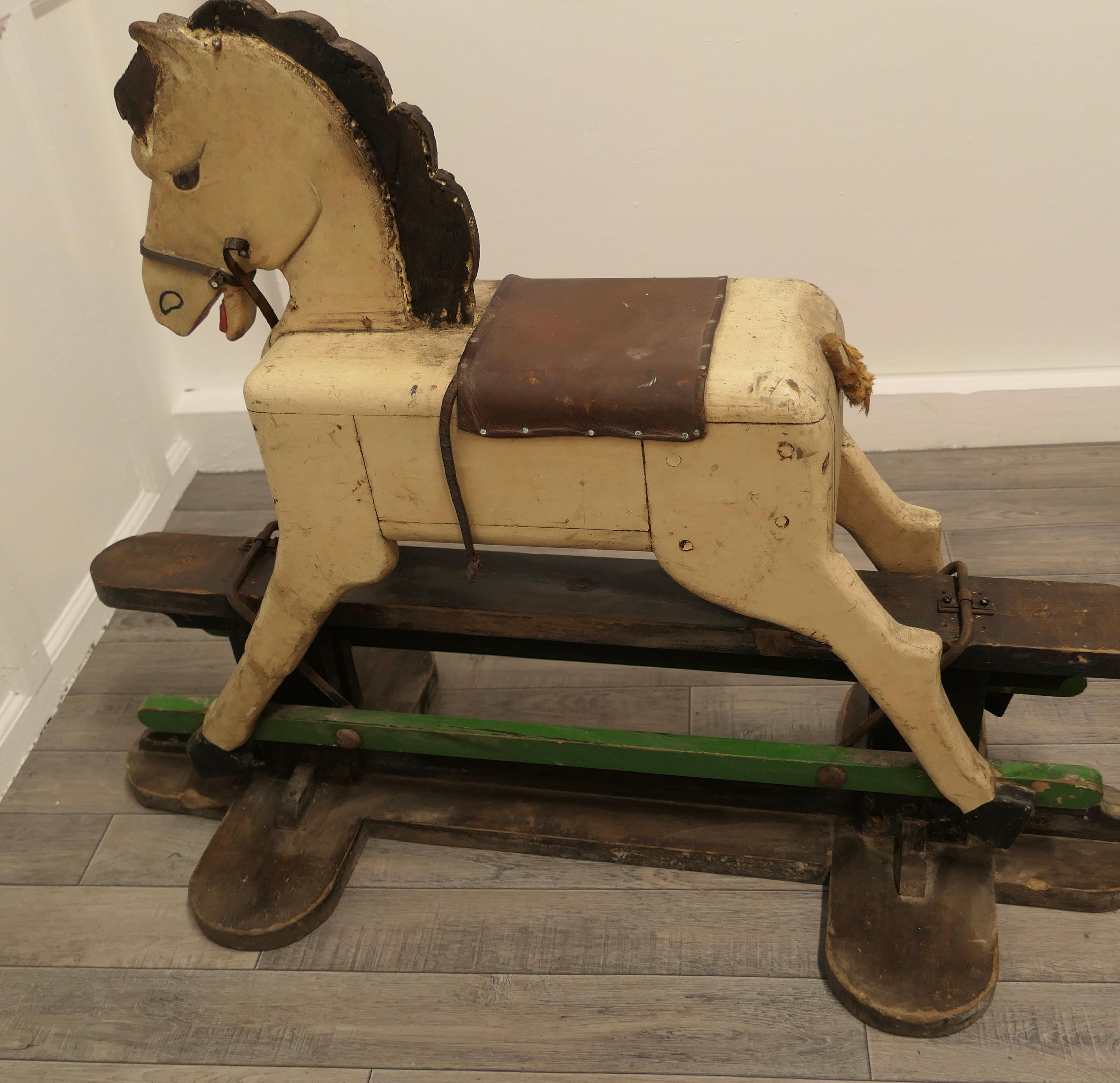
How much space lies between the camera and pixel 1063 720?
7.94ft

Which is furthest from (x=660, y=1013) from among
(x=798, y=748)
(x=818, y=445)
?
(x=818, y=445)

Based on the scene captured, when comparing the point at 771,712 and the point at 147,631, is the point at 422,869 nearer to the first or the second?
the point at 771,712

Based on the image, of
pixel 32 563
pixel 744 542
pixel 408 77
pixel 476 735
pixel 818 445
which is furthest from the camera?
pixel 408 77

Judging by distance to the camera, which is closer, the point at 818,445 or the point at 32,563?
the point at 818,445

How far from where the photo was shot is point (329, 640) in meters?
2.22

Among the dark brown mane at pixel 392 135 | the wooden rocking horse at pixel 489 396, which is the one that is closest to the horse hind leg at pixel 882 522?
the wooden rocking horse at pixel 489 396

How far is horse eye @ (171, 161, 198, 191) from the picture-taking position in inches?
64.9

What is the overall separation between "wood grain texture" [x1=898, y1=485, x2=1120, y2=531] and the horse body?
133 centimetres

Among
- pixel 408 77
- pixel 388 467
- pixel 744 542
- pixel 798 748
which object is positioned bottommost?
pixel 798 748

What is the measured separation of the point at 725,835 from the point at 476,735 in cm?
51

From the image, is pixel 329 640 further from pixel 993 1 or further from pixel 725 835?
pixel 993 1

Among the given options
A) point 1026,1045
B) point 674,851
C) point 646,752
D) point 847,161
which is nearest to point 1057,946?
point 1026,1045

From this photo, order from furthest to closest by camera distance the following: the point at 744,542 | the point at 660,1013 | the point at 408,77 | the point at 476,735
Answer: the point at 408,77
the point at 476,735
the point at 660,1013
the point at 744,542

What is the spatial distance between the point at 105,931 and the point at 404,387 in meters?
1.28
